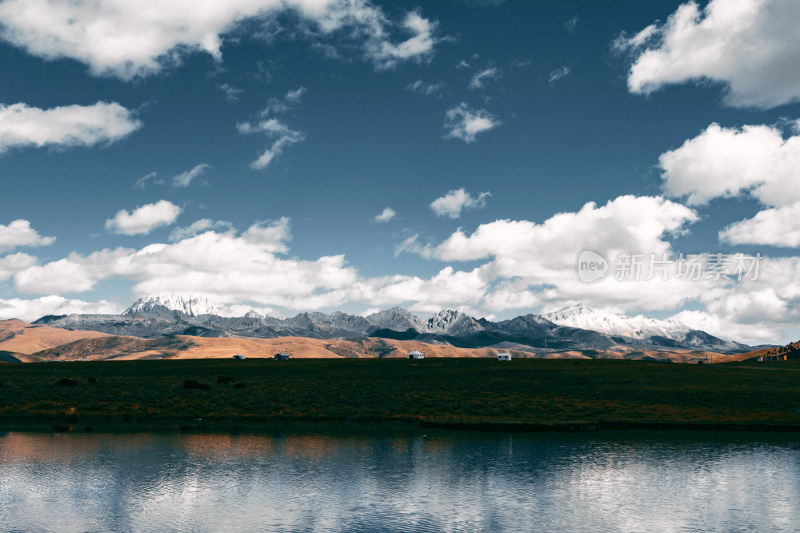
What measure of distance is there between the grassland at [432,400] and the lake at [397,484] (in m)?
10.4

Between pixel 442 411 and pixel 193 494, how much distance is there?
37.1 metres

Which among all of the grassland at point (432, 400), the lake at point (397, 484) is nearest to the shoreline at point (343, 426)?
the grassland at point (432, 400)

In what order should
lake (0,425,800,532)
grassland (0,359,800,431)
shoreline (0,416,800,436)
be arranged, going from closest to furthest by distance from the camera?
lake (0,425,800,532) < shoreline (0,416,800,436) < grassland (0,359,800,431)

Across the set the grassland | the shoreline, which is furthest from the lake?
the grassland

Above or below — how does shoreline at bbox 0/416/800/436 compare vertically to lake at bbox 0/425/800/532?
below

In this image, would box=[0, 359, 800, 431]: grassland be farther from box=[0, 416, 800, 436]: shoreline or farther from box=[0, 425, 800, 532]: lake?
box=[0, 425, 800, 532]: lake

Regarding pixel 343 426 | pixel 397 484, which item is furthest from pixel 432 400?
pixel 397 484

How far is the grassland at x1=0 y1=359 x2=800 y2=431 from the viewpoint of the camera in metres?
55.1

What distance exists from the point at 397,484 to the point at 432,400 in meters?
40.4

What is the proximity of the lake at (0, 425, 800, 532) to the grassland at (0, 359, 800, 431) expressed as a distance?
10386 mm

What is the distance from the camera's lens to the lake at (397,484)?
2327 centimetres

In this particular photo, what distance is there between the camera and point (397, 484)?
95.9 feet

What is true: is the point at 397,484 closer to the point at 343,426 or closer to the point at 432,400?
the point at 343,426

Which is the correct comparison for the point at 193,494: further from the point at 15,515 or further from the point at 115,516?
the point at 15,515
